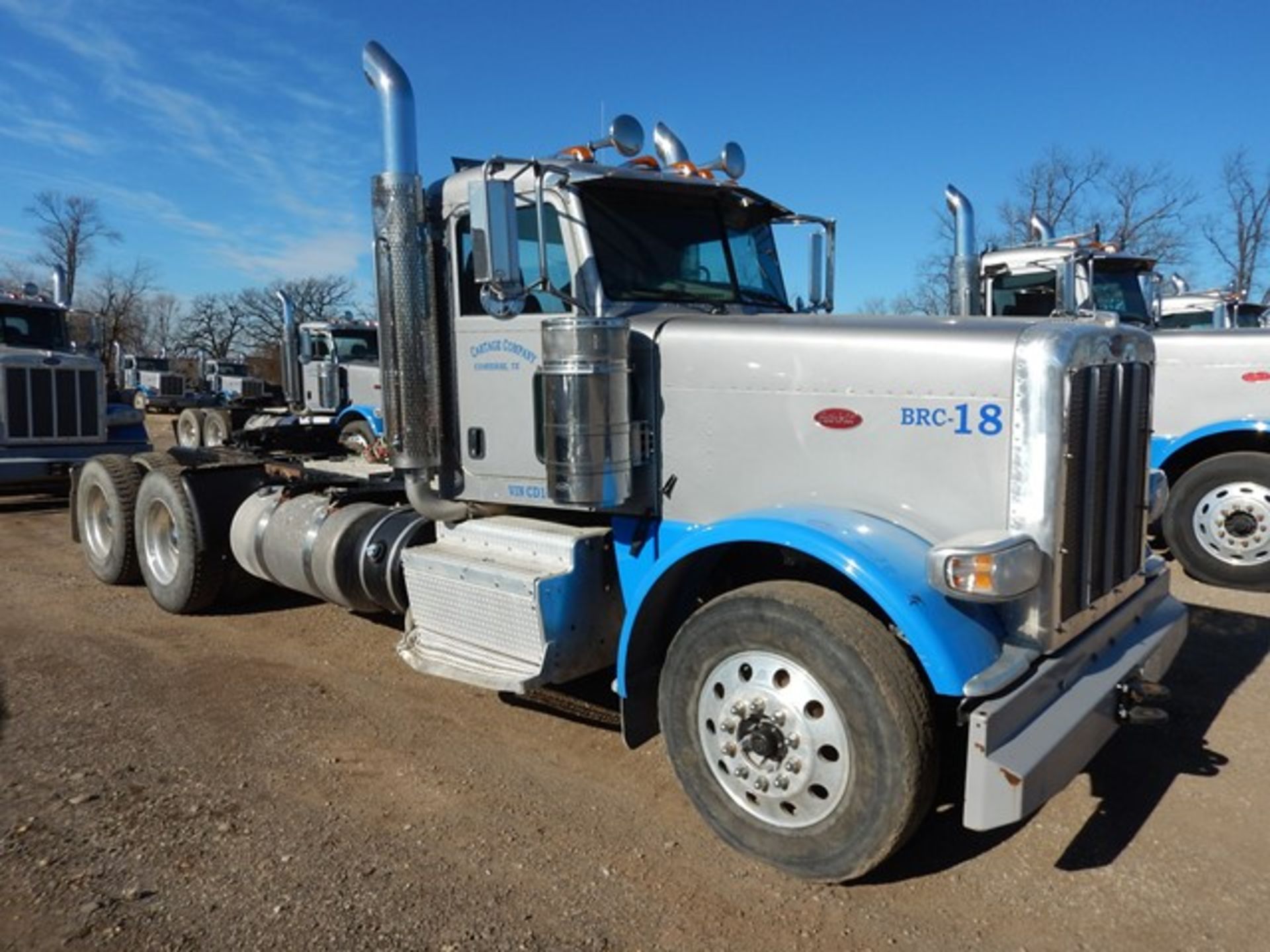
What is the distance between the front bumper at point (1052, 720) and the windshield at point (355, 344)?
48.9 feet

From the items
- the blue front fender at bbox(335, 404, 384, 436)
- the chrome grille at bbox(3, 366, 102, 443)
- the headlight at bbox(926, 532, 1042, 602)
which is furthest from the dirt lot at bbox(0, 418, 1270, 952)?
the blue front fender at bbox(335, 404, 384, 436)

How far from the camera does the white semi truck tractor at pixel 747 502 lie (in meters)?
3.01

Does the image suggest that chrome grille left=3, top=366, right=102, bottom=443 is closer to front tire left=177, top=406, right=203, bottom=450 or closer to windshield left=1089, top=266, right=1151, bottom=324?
front tire left=177, top=406, right=203, bottom=450

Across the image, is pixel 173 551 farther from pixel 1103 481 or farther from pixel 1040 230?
pixel 1040 230

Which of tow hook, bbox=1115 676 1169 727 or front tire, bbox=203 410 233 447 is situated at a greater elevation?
front tire, bbox=203 410 233 447

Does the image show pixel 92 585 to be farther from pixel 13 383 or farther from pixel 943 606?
pixel 943 606

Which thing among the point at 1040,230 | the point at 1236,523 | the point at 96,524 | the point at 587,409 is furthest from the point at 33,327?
the point at 1236,523

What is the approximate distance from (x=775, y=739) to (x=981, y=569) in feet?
2.98

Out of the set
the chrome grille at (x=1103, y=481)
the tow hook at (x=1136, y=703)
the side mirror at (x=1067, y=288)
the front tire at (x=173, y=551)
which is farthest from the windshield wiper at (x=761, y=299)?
the front tire at (x=173, y=551)

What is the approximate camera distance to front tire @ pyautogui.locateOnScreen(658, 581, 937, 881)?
296 cm

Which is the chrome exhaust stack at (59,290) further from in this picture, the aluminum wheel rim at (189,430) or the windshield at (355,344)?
the aluminum wheel rim at (189,430)

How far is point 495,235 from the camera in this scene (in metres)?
3.72

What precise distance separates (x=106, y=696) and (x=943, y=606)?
432 cm

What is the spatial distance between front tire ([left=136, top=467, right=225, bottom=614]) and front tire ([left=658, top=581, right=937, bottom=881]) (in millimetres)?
4265
